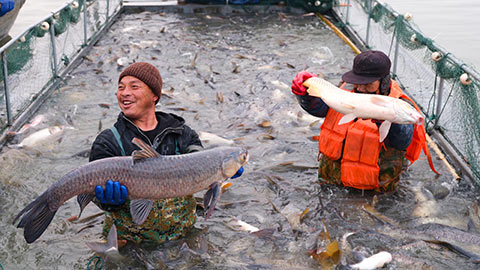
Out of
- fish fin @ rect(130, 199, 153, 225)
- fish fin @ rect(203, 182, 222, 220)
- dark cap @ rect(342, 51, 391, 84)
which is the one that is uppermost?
dark cap @ rect(342, 51, 391, 84)

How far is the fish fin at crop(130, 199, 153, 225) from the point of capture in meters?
3.91

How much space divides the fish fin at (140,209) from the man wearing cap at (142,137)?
0.09m

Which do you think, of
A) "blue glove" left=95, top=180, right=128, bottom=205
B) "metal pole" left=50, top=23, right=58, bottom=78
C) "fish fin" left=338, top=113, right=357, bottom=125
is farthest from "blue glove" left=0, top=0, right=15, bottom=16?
"fish fin" left=338, top=113, right=357, bottom=125

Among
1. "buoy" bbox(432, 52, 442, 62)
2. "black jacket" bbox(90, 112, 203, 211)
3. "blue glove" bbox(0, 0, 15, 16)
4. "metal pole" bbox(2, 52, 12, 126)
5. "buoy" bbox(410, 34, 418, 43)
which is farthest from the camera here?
"blue glove" bbox(0, 0, 15, 16)

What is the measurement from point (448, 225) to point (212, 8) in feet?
35.8

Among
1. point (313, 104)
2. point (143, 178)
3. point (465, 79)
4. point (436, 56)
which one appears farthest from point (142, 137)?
point (436, 56)

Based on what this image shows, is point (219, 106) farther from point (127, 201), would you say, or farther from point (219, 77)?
point (127, 201)

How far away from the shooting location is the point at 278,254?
4.80 meters

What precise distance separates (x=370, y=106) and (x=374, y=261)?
4.21 feet

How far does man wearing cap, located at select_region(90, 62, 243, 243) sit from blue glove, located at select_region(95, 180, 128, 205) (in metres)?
0.04

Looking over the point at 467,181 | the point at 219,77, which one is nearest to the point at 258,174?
the point at 467,181

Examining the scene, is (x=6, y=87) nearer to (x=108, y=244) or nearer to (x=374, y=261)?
(x=108, y=244)

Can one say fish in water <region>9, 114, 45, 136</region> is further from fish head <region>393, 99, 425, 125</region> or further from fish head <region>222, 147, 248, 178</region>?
fish head <region>393, 99, 425, 125</region>

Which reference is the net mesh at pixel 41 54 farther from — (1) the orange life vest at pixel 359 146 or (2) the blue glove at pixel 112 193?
(1) the orange life vest at pixel 359 146
